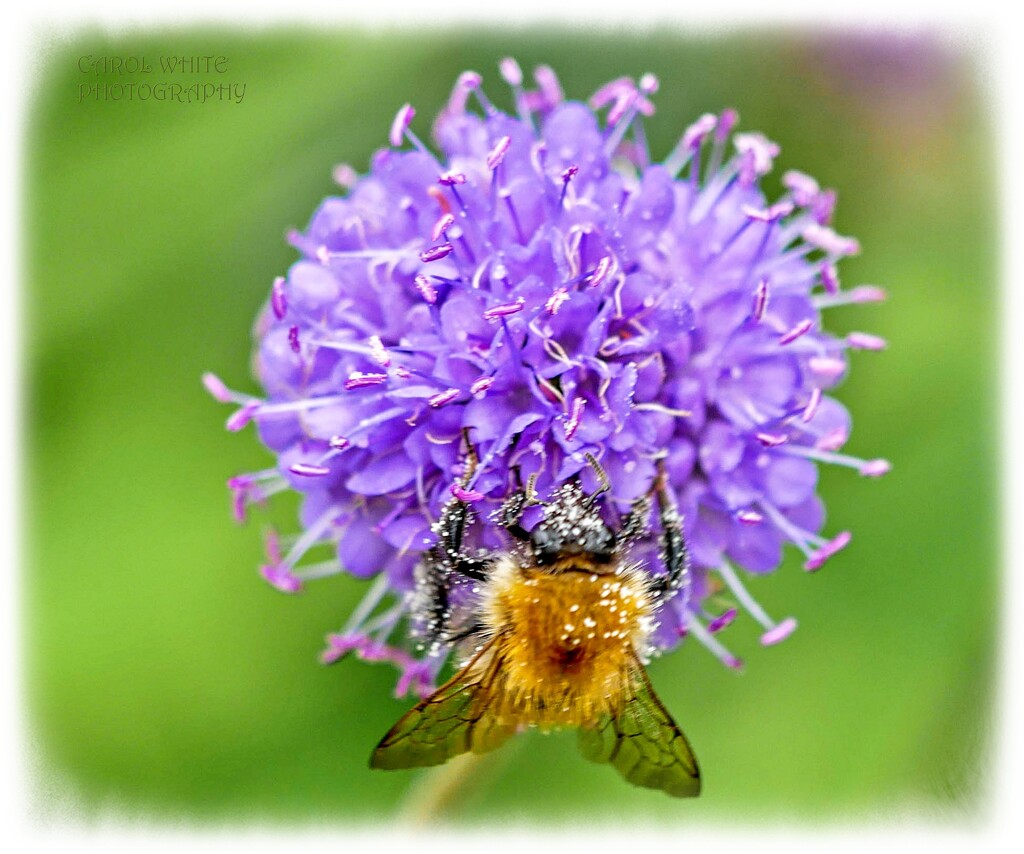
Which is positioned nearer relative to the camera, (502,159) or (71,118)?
(502,159)

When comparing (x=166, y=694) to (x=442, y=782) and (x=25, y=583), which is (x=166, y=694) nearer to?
(x=25, y=583)

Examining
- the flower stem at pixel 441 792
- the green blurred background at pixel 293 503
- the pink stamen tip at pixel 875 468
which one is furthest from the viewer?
the green blurred background at pixel 293 503

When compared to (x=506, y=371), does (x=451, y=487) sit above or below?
below

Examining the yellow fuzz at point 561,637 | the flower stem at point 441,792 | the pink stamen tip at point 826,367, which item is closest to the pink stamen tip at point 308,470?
the yellow fuzz at point 561,637

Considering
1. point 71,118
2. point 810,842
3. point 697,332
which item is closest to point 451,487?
point 697,332

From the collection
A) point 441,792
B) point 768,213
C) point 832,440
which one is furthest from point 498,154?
point 441,792

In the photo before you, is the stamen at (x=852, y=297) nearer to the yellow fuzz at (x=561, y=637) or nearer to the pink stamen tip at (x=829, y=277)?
the pink stamen tip at (x=829, y=277)
